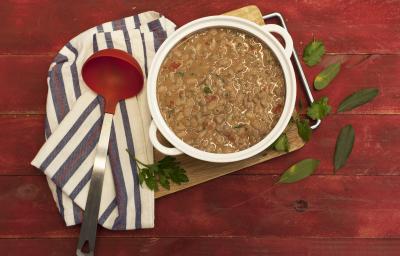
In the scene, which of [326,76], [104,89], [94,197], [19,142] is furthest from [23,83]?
[326,76]

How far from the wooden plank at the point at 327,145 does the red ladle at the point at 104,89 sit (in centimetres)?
22

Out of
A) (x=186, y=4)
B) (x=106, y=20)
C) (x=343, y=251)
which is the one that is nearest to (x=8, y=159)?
(x=106, y=20)

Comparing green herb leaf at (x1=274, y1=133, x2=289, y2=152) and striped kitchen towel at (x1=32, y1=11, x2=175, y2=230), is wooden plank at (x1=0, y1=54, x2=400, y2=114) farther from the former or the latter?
green herb leaf at (x1=274, y1=133, x2=289, y2=152)

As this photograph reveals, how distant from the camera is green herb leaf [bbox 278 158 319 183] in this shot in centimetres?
131

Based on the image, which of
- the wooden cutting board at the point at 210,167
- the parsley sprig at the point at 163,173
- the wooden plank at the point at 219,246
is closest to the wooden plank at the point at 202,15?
the wooden cutting board at the point at 210,167

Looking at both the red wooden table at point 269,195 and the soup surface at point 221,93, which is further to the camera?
the red wooden table at point 269,195

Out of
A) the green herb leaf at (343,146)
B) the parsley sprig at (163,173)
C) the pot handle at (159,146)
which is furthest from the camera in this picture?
the green herb leaf at (343,146)

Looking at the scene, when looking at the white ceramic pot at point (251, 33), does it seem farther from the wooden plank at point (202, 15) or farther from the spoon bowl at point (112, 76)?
the wooden plank at point (202, 15)

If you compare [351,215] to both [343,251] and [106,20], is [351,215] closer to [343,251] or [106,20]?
[343,251]

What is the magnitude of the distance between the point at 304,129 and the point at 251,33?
30 cm

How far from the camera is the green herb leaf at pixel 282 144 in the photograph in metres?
1.24

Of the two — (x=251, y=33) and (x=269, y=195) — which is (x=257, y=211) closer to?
(x=269, y=195)

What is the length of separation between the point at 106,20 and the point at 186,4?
0.83ft

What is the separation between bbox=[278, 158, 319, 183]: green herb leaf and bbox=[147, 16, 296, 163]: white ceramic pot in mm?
218
